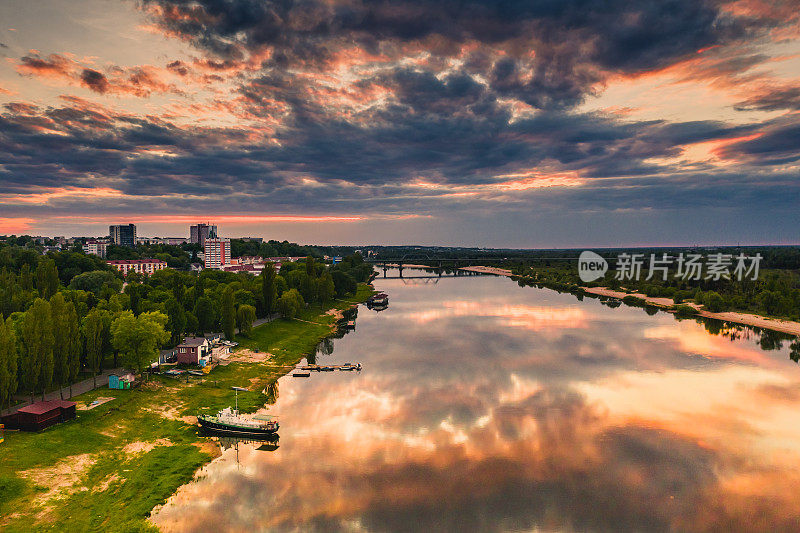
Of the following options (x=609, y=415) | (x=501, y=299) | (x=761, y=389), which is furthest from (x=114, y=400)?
(x=501, y=299)

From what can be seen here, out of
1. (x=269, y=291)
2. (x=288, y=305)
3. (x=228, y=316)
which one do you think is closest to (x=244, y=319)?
Result: (x=228, y=316)

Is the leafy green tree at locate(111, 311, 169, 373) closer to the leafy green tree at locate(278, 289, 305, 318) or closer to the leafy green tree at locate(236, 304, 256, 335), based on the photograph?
the leafy green tree at locate(236, 304, 256, 335)

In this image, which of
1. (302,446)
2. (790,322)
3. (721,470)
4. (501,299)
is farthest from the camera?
(501,299)

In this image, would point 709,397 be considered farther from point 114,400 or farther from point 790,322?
point 790,322

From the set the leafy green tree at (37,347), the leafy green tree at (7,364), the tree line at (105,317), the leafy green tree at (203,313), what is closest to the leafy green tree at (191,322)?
the tree line at (105,317)

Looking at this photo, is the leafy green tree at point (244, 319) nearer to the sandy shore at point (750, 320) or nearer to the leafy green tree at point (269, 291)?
the leafy green tree at point (269, 291)

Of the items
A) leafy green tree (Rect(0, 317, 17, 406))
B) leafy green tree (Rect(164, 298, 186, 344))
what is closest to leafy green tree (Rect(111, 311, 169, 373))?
leafy green tree (Rect(0, 317, 17, 406))
